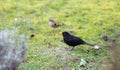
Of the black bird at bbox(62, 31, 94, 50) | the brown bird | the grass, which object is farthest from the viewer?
the brown bird

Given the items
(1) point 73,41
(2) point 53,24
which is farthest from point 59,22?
(1) point 73,41

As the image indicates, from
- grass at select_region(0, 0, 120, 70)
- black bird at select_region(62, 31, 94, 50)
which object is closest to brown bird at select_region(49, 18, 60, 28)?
grass at select_region(0, 0, 120, 70)

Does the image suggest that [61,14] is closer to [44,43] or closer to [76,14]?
[76,14]

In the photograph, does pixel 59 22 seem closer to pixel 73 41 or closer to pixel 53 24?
pixel 53 24

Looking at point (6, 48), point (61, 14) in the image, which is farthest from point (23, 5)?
point (6, 48)

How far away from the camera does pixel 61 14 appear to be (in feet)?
36.8

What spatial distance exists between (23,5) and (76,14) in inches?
72.2

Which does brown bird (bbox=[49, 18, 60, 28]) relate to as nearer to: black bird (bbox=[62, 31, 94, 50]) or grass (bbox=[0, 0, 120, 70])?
grass (bbox=[0, 0, 120, 70])

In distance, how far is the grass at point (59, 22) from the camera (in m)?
8.03

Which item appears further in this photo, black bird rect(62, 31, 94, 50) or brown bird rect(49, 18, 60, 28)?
brown bird rect(49, 18, 60, 28)

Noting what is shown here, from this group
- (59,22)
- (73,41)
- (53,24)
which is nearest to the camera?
(73,41)

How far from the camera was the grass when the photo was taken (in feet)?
26.3

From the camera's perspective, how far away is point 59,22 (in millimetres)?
10641

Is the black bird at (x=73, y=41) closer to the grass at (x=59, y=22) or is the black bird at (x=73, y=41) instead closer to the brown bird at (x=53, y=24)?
the grass at (x=59, y=22)
